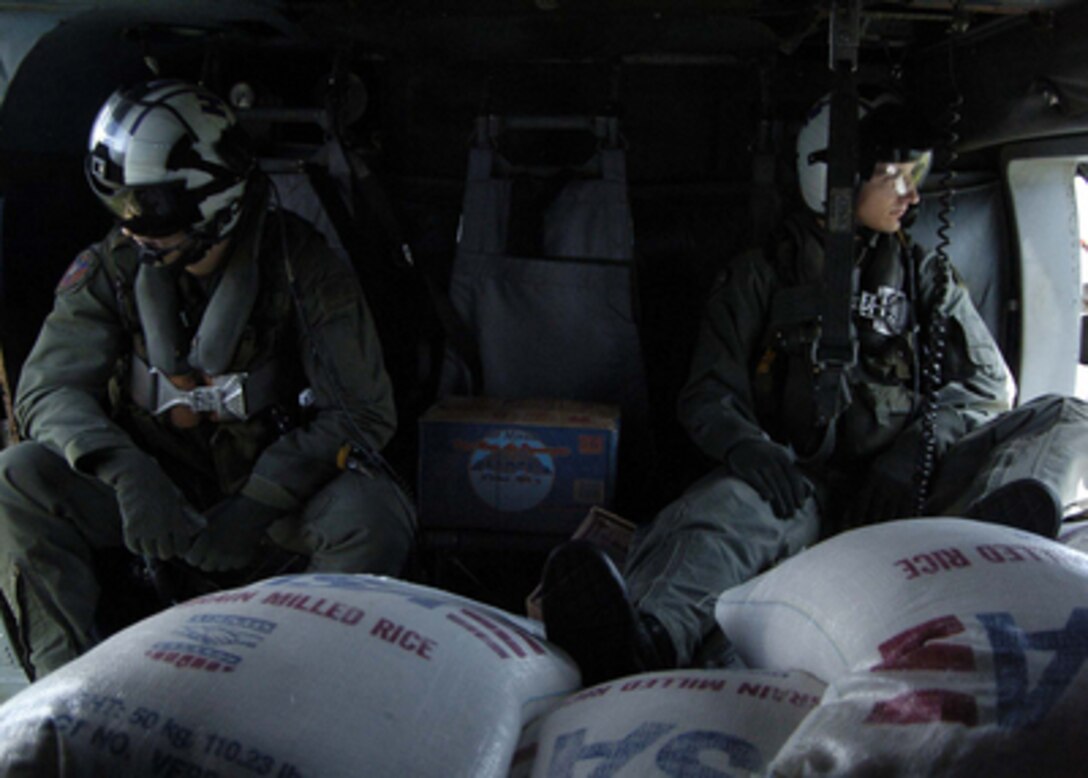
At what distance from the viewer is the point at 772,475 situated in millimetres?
2098

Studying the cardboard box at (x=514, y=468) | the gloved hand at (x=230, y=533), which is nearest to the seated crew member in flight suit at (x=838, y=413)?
the cardboard box at (x=514, y=468)

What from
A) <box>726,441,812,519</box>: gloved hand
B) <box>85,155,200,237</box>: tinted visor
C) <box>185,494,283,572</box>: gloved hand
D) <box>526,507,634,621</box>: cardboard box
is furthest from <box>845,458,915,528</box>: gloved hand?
<box>85,155,200,237</box>: tinted visor

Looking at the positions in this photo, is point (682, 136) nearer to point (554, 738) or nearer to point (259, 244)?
point (259, 244)

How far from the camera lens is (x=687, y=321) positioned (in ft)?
9.24

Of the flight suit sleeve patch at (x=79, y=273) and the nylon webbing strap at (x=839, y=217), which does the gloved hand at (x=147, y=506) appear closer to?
the flight suit sleeve patch at (x=79, y=273)

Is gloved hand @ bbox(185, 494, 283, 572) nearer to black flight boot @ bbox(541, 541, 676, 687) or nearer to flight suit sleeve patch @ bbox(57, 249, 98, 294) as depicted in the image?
flight suit sleeve patch @ bbox(57, 249, 98, 294)

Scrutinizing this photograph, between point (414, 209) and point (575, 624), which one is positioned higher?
point (414, 209)

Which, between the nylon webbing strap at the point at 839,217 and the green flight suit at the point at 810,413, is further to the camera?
the green flight suit at the point at 810,413

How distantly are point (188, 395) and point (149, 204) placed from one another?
0.44 metres

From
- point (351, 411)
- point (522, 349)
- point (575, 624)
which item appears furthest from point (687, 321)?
point (575, 624)

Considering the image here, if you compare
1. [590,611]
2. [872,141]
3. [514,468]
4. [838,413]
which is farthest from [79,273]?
[872,141]

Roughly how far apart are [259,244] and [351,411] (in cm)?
44

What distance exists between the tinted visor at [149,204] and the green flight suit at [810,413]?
1.21 m

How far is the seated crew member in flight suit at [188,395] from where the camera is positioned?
207cm
